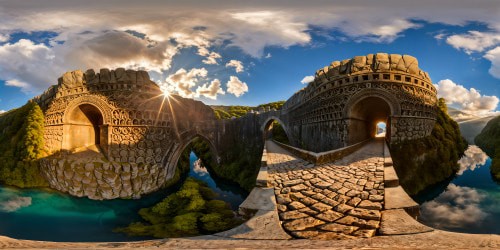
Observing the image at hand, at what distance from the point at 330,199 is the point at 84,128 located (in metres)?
19.4

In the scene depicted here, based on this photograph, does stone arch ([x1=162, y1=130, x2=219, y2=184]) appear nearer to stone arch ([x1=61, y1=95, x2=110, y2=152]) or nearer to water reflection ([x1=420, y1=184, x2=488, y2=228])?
stone arch ([x1=61, y1=95, x2=110, y2=152])

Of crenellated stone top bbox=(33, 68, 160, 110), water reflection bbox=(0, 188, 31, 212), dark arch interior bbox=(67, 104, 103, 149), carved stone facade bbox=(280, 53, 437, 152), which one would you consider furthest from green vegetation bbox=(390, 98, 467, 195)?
water reflection bbox=(0, 188, 31, 212)

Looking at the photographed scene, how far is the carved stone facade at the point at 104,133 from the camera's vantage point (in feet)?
52.7

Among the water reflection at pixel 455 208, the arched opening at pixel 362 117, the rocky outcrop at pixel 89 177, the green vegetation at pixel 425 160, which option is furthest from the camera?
the rocky outcrop at pixel 89 177

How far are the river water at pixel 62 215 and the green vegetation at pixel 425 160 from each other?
35.8ft

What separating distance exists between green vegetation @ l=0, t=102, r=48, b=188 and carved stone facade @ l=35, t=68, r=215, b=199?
1.78ft

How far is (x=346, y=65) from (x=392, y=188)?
8408 millimetres

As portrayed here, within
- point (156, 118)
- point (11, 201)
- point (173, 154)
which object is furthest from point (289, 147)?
point (11, 201)

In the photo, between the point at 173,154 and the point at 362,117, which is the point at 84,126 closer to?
the point at 173,154

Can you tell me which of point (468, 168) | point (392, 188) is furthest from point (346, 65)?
point (468, 168)

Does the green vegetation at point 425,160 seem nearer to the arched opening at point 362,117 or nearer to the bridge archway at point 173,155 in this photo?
the arched opening at point 362,117

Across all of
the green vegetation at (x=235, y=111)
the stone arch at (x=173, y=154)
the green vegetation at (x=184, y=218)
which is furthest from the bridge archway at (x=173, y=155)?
Answer: the green vegetation at (x=235, y=111)

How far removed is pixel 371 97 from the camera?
11.7 m

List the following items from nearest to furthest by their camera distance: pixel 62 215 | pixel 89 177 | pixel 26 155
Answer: pixel 62 215 → pixel 89 177 → pixel 26 155
